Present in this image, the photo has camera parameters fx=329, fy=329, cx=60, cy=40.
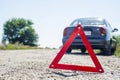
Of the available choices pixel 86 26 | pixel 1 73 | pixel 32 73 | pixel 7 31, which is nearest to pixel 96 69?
pixel 32 73

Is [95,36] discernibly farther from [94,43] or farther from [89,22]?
[89,22]

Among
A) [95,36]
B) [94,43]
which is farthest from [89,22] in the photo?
[94,43]

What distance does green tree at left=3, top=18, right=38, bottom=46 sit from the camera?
85.4 m

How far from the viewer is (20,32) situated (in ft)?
283

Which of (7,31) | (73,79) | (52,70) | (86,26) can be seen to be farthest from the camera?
(7,31)

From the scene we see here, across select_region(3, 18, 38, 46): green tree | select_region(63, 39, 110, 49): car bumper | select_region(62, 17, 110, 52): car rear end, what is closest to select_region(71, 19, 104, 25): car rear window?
select_region(62, 17, 110, 52): car rear end

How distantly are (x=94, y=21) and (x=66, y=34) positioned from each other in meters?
1.26

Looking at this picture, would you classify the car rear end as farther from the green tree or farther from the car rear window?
the green tree

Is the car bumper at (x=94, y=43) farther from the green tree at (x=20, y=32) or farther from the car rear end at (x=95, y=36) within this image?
the green tree at (x=20, y=32)

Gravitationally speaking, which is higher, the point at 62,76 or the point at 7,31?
the point at 62,76

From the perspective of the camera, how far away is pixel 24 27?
89.1 metres

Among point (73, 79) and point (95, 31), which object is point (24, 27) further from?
point (73, 79)

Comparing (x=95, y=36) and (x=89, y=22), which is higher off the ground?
(x=89, y=22)

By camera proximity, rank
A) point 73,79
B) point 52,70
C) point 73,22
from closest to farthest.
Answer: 1. point 73,79
2. point 52,70
3. point 73,22
